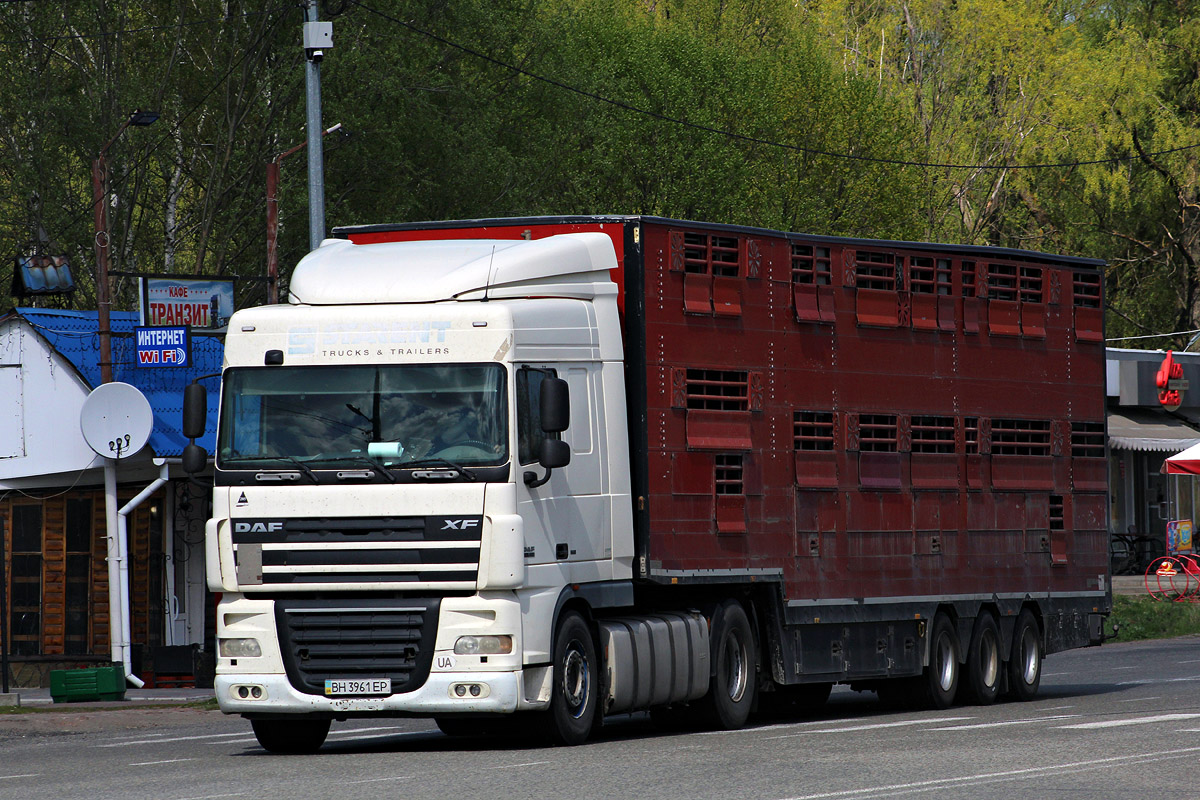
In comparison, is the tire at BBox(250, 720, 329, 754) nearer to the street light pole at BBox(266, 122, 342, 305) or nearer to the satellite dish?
the satellite dish

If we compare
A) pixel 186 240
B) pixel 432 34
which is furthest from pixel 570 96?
pixel 186 240

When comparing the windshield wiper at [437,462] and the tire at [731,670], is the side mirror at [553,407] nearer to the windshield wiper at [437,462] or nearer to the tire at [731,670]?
the windshield wiper at [437,462]

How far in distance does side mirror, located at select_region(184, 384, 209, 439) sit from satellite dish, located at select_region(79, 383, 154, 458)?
379 inches

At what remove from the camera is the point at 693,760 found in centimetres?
1387

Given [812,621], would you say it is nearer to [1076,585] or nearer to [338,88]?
[1076,585]

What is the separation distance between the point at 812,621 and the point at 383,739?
Answer: 12.8 ft

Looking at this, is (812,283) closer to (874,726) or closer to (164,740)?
(874,726)

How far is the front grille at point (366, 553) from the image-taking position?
14.4 metres

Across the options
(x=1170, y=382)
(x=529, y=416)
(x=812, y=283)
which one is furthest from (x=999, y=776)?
(x=1170, y=382)

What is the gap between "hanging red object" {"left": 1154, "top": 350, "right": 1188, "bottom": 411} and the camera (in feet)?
148

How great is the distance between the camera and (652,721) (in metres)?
18.0

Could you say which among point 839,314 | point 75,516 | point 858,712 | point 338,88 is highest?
point 338,88

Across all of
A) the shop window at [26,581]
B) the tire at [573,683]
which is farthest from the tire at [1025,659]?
the shop window at [26,581]

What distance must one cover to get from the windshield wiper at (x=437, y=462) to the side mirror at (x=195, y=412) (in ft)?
5.80
